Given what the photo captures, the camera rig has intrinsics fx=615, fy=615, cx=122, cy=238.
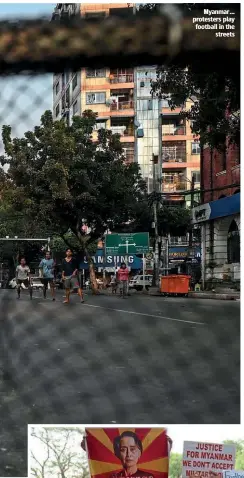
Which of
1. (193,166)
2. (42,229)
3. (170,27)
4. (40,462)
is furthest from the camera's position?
(193,166)

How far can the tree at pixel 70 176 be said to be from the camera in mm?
1547

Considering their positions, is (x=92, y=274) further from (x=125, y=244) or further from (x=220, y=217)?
(x=220, y=217)

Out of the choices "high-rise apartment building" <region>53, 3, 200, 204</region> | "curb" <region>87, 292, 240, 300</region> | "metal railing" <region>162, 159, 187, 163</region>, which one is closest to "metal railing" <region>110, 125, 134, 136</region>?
"high-rise apartment building" <region>53, 3, 200, 204</region>

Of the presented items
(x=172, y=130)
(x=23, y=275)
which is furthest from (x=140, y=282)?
(x=172, y=130)

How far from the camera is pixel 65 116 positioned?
5.15 feet

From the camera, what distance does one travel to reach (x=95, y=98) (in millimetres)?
1565

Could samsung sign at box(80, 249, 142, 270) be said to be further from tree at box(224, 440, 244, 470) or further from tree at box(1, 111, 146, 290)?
tree at box(224, 440, 244, 470)

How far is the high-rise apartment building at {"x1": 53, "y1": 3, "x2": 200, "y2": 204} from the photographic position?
1.50 metres

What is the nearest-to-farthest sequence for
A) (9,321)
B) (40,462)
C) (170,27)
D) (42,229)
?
(170,27) → (40,462) → (42,229) → (9,321)

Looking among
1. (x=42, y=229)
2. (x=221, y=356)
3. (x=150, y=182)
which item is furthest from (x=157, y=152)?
(x=221, y=356)

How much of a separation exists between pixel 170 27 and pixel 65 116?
389mm

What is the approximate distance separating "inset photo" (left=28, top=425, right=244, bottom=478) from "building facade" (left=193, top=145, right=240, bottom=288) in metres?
0.39

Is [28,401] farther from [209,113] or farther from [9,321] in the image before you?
[209,113]

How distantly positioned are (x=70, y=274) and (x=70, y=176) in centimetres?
26
